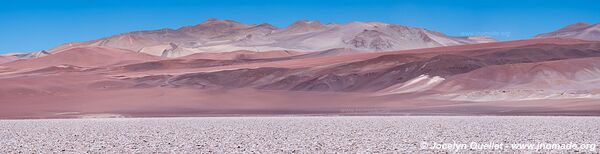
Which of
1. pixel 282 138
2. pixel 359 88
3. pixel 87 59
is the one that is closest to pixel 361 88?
pixel 359 88

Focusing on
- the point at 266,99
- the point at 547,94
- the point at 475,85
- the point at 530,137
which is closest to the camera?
the point at 530,137

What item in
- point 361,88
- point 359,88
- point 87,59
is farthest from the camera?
point 87,59

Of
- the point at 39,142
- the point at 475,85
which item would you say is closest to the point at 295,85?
the point at 475,85

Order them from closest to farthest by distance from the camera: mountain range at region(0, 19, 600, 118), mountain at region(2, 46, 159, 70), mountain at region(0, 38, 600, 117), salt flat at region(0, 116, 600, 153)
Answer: salt flat at region(0, 116, 600, 153)
mountain range at region(0, 19, 600, 118)
mountain at region(0, 38, 600, 117)
mountain at region(2, 46, 159, 70)

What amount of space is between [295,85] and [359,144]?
210 feet

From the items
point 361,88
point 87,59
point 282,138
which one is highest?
point 87,59

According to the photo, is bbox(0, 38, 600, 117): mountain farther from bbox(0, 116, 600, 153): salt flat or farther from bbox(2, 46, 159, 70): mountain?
bbox(2, 46, 159, 70): mountain

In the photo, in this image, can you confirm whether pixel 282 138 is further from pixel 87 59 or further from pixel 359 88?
pixel 87 59

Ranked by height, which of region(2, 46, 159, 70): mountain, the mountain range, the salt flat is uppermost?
region(2, 46, 159, 70): mountain

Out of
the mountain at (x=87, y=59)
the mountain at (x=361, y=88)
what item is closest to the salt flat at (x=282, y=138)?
the mountain at (x=361, y=88)

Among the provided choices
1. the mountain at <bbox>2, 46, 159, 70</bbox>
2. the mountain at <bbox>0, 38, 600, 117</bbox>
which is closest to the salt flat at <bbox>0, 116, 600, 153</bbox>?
the mountain at <bbox>0, 38, 600, 117</bbox>

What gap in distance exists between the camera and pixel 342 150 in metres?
18.0

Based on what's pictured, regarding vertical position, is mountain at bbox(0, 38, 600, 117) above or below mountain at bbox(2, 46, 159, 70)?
below

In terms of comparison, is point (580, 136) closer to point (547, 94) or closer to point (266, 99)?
point (547, 94)
